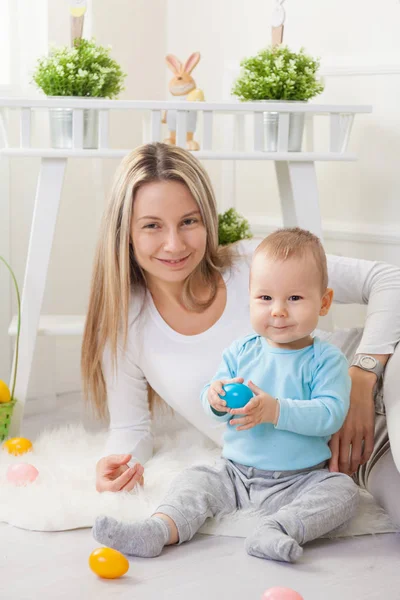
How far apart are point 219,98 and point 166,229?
1.12 m

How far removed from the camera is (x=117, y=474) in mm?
1647

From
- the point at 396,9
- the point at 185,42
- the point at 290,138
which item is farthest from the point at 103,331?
the point at 185,42

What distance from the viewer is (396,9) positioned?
2.20m

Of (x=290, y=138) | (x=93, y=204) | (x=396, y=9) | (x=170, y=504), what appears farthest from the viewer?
(x=93, y=204)

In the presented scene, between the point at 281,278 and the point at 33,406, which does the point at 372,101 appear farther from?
the point at 33,406

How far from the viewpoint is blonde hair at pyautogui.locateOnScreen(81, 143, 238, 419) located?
1.69 meters

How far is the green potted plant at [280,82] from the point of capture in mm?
1963

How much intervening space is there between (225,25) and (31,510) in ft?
5.47

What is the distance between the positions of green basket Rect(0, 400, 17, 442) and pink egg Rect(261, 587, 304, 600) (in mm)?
906

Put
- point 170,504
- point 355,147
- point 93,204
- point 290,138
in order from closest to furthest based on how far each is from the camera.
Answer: point 170,504 < point 290,138 < point 355,147 < point 93,204

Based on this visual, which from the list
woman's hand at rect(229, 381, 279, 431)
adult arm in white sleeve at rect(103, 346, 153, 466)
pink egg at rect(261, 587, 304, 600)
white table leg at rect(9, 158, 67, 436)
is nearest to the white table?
white table leg at rect(9, 158, 67, 436)

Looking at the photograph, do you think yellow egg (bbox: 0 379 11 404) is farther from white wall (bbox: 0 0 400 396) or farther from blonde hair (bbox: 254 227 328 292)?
blonde hair (bbox: 254 227 328 292)

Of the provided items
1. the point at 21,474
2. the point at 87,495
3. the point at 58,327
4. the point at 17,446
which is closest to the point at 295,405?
the point at 87,495

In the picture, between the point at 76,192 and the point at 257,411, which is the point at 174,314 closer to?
the point at 257,411
